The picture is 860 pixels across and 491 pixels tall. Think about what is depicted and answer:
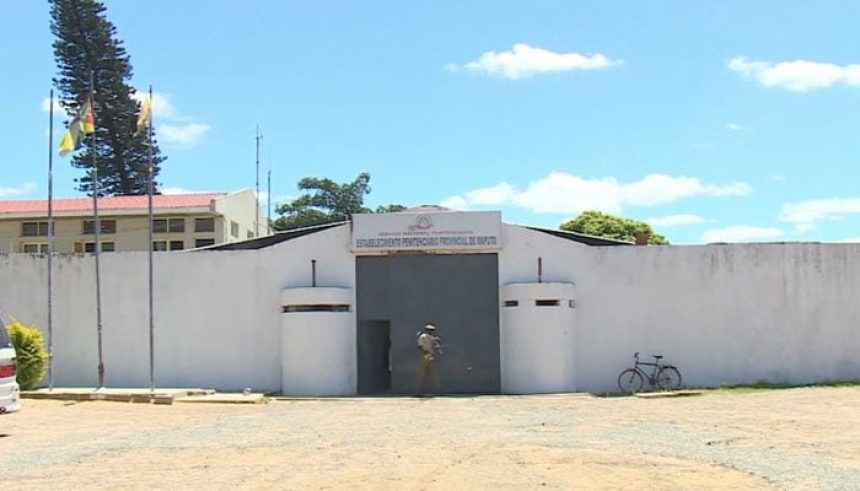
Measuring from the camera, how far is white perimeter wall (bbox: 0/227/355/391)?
24.0 metres

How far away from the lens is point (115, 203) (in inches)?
1813

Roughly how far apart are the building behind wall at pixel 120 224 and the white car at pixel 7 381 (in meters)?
31.2

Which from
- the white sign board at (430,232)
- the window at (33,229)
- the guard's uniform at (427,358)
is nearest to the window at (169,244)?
the window at (33,229)

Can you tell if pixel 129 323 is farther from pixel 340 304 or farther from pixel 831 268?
pixel 831 268

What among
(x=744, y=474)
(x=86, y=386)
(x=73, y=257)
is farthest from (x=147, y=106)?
(x=744, y=474)

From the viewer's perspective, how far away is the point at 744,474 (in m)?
10.2

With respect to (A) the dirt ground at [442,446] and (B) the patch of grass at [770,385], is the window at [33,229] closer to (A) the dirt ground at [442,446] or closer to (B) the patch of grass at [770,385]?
(A) the dirt ground at [442,446]

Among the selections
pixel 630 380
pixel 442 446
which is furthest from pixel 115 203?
pixel 442 446

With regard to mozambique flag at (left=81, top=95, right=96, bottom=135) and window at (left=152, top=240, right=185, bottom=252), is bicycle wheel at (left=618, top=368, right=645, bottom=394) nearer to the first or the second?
mozambique flag at (left=81, top=95, right=96, bottom=135)

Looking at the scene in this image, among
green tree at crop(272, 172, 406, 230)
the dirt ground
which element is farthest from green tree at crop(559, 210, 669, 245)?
the dirt ground

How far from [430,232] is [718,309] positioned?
7.16 meters

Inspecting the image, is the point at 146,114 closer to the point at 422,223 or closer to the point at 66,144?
the point at 66,144

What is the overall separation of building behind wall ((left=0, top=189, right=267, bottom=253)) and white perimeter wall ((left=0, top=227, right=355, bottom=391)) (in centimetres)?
2103

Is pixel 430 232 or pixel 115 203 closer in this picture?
pixel 430 232
